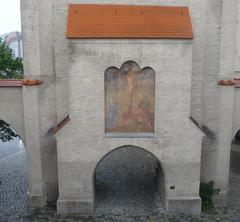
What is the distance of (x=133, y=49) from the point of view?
46.2ft

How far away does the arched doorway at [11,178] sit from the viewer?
53.7 ft

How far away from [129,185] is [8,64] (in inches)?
404

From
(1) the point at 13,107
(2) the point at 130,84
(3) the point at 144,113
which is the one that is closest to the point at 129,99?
(2) the point at 130,84

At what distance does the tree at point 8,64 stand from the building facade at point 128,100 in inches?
228

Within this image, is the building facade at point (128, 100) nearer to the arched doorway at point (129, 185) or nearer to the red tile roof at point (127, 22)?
the red tile roof at point (127, 22)

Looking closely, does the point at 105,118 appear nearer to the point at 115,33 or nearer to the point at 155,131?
the point at 155,131

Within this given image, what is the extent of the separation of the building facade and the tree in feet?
19.0

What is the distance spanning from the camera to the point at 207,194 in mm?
16281

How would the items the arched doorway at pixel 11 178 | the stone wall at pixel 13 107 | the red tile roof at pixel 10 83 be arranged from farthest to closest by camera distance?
the arched doorway at pixel 11 178 < the stone wall at pixel 13 107 < the red tile roof at pixel 10 83

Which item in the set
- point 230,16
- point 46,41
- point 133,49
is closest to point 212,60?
point 230,16

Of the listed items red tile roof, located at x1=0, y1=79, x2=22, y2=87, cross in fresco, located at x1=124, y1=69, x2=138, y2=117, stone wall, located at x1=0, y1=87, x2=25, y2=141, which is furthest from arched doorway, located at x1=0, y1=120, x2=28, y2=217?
cross in fresco, located at x1=124, y1=69, x2=138, y2=117

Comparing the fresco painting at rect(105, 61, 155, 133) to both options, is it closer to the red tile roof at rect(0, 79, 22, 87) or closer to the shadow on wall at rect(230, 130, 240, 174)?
the red tile roof at rect(0, 79, 22, 87)

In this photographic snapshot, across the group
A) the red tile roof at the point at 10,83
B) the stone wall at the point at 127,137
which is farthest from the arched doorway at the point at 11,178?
the red tile roof at the point at 10,83

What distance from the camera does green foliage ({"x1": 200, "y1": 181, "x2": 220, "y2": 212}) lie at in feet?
52.8
